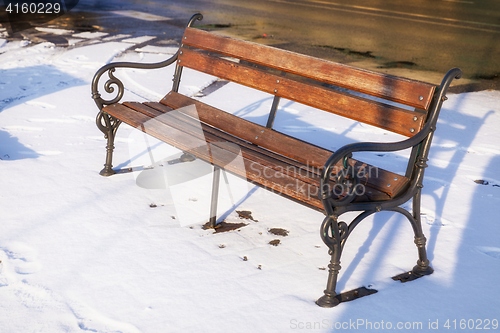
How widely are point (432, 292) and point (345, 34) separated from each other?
8.49 metres

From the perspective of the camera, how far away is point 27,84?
7215 mm

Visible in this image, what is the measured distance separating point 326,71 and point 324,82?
0.23ft

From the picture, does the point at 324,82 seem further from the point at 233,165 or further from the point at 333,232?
the point at 333,232

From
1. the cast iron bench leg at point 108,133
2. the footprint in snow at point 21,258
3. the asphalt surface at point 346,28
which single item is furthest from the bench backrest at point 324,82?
the asphalt surface at point 346,28

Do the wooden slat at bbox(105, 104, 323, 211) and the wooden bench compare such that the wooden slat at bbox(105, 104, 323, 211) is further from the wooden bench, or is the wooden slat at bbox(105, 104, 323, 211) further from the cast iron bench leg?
the cast iron bench leg

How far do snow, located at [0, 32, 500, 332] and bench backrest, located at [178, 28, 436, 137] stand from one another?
2.65 feet

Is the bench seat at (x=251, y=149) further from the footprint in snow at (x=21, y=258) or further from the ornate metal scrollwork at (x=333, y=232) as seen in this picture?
the footprint in snow at (x=21, y=258)

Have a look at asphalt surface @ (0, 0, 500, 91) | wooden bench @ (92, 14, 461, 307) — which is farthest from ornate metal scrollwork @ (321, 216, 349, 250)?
asphalt surface @ (0, 0, 500, 91)

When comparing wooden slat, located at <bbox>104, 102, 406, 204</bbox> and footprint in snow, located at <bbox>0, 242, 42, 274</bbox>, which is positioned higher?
wooden slat, located at <bbox>104, 102, 406, 204</bbox>

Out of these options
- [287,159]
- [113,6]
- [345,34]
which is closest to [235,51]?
[287,159]

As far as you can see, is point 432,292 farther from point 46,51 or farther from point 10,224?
point 46,51

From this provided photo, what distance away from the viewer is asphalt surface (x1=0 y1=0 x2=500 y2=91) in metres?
9.41

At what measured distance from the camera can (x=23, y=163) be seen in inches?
197

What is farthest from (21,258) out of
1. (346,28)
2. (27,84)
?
(346,28)
